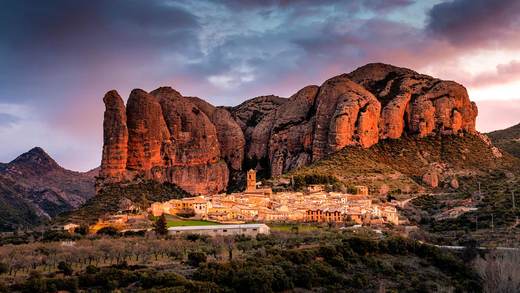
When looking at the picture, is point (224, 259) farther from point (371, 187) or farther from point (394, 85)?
point (394, 85)

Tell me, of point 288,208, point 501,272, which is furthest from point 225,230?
point 501,272

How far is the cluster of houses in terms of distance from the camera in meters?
83.8

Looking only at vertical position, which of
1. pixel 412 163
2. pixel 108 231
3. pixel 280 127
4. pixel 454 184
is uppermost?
pixel 280 127

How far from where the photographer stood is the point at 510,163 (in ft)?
416

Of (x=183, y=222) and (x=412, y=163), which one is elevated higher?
(x=412, y=163)

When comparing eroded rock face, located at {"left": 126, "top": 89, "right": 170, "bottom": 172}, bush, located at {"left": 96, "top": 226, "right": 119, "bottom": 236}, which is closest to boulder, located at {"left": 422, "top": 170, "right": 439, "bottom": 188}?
eroded rock face, located at {"left": 126, "top": 89, "right": 170, "bottom": 172}

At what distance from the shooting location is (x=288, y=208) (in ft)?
292

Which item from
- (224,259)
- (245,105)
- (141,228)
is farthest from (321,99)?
(224,259)

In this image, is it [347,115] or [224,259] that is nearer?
[224,259]

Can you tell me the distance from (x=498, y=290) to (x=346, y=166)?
8056 centimetres

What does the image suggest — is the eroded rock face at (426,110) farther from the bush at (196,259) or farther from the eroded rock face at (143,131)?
the bush at (196,259)

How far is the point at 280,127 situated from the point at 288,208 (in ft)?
224

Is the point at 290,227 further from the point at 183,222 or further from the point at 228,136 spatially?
the point at 228,136

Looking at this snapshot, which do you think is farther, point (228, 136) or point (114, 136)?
point (228, 136)
